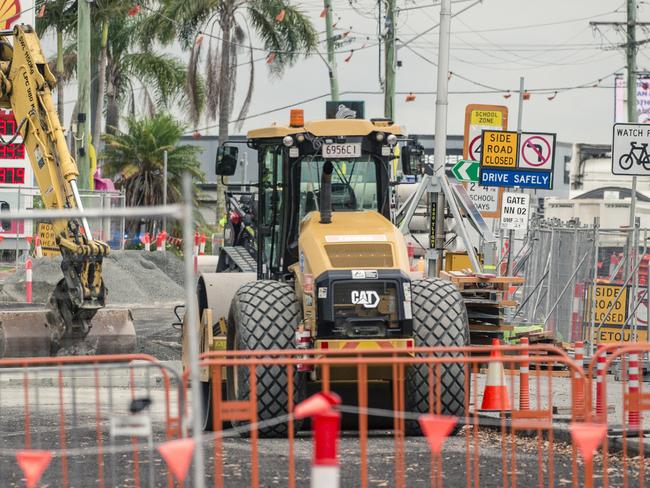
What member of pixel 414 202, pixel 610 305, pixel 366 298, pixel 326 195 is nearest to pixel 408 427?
pixel 366 298

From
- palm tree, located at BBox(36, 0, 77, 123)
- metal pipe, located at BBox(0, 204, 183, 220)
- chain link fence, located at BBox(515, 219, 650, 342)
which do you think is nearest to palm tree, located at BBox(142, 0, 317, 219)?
palm tree, located at BBox(36, 0, 77, 123)

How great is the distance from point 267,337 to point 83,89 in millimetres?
24554

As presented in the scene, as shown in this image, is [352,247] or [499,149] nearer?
[352,247]

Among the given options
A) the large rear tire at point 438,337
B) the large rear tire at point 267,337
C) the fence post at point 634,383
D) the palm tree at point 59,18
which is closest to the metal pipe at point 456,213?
the large rear tire at point 438,337

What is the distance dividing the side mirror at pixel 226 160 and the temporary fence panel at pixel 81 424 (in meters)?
2.31

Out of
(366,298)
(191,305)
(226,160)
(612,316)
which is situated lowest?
(612,316)

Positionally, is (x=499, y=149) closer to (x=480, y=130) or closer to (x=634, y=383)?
(x=480, y=130)

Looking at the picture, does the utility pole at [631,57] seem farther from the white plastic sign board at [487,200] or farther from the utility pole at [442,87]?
the utility pole at [442,87]

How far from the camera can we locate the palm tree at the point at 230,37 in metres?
50.3

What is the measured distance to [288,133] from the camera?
12.8 metres

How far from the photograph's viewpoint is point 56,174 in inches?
688

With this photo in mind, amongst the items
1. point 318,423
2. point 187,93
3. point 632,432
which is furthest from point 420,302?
point 187,93

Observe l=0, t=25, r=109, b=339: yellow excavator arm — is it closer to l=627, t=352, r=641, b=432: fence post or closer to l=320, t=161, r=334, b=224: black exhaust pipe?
l=320, t=161, r=334, b=224: black exhaust pipe

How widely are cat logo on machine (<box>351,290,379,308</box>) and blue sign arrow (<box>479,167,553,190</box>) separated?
34.2 feet
